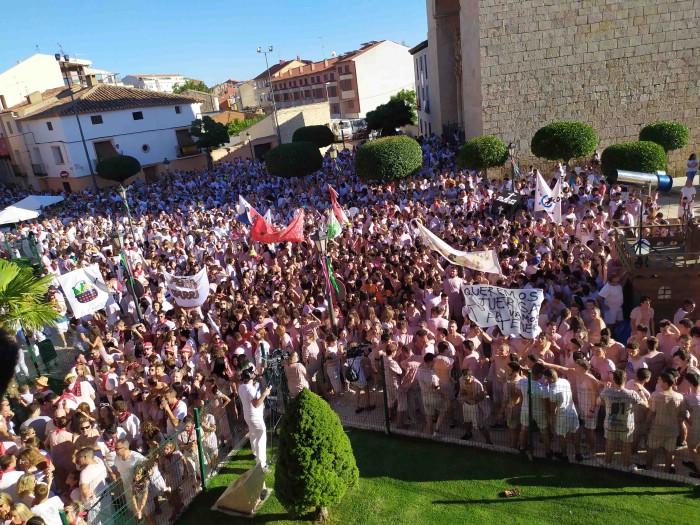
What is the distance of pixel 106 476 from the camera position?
225 inches

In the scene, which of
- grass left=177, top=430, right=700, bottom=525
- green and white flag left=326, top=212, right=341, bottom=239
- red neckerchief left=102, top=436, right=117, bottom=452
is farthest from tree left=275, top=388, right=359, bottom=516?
green and white flag left=326, top=212, right=341, bottom=239

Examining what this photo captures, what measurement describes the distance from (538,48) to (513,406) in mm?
19241

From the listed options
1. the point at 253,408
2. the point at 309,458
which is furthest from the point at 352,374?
the point at 309,458

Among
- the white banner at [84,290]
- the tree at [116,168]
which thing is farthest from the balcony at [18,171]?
the white banner at [84,290]

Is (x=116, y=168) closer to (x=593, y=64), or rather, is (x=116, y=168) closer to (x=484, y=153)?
(x=484, y=153)

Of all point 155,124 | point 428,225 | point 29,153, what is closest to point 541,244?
point 428,225

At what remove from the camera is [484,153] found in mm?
19406

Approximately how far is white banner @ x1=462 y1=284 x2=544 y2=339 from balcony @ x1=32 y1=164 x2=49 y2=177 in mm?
43830

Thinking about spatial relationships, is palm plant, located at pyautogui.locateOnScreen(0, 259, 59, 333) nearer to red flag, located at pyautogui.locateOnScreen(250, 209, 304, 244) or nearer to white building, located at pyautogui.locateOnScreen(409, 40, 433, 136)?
red flag, located at pyautogui.locateOnScreen(250, 209, 304, 244)

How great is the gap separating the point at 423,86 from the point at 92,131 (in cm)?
2592

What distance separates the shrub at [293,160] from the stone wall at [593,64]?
8.23 meters

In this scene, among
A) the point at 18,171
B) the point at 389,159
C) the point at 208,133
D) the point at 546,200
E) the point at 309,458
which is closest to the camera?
the point at 309,458

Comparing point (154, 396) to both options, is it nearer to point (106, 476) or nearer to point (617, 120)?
point (106, 476)

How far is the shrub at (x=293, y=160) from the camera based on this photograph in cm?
2473
